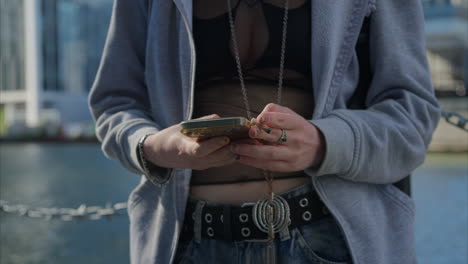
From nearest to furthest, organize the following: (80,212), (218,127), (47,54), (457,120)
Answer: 1. (218,127)
2. (457,120)
3. (80,212)
4. (47,54)

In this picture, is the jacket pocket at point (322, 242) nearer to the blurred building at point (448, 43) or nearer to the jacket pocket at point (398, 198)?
the jacket pocket at point (398, 198)

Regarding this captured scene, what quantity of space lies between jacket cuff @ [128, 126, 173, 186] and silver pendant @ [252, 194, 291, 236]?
14 cm

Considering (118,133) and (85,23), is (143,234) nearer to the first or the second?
(118,133)

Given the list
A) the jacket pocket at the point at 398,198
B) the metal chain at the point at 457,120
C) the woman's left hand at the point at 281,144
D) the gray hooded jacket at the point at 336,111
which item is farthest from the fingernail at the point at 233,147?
the metal chain at the point at 457,120

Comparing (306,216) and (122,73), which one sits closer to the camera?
(306,216)

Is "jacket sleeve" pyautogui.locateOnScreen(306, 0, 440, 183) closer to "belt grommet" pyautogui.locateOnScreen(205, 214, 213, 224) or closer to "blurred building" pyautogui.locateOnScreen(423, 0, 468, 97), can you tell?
"belt grommet" pyautogui.locateOnScreen(205, 214, 213, 224)

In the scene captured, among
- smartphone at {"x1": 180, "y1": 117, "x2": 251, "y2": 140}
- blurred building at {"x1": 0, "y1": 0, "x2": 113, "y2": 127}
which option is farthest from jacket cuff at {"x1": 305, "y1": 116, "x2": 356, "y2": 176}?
blurred building at {"x1": 0, "y1": 0, "x2": 113, "y2": 127}

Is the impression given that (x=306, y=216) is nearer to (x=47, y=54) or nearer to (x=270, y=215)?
(x=270, y=215)

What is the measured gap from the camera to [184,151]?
0.54 m

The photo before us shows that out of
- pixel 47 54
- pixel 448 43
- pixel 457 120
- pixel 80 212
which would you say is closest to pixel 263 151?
pixel 457 120

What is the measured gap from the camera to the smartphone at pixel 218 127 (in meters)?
0.43

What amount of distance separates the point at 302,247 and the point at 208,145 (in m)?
0.20

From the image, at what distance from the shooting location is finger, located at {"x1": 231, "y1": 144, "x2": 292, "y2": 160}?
0.48m

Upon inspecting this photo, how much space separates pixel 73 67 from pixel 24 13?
16.1 feet
